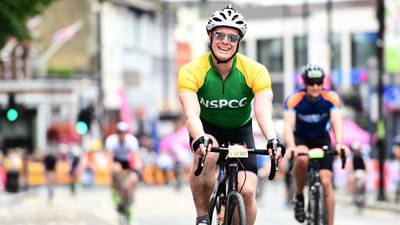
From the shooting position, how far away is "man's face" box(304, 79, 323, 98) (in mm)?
13562

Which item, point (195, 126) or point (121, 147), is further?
point (121, 147)

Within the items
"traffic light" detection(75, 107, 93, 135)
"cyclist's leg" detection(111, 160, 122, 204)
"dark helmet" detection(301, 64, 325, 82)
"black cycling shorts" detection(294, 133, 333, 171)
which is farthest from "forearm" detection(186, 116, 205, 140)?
"traffic light" detection(75, 107, 93, 135)

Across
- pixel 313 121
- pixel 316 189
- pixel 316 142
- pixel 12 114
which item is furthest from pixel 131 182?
pixel 12 114

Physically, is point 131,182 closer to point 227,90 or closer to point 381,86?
point 227,90

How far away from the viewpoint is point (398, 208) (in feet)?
92.0

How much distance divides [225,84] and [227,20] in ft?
1.80

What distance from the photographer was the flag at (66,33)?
214ft

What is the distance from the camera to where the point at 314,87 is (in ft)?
44.5

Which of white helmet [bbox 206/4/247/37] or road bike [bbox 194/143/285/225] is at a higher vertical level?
white helmet [bbox 206/4/247/37]

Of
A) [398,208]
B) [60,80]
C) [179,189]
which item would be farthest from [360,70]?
[398,208]

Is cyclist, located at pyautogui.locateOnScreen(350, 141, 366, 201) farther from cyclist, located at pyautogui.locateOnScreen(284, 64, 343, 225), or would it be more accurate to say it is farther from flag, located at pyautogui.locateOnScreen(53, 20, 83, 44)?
flag, located at pyautogui.locateOnScreen(53, 20, 83, 44)

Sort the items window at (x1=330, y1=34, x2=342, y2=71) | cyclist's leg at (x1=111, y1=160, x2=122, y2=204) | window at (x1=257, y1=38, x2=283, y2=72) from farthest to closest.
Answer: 1. window at (x1=257, y1=38, x2=283, y2=72)
2. window at (x1=330, y1=34, x2=342, y2=71)
3. cyclist's leg at (x1=111, y1=160, x2=122, y2=204)

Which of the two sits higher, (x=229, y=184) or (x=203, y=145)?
(x=203, y=145)

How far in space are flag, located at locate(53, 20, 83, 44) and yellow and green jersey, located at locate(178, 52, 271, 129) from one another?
182ft
